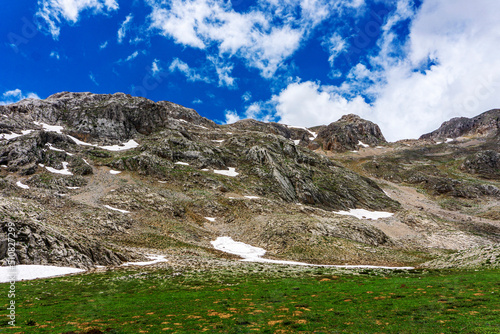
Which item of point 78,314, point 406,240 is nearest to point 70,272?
point 78,314

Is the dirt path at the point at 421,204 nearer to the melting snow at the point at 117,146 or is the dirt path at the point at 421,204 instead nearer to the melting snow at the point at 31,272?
the melting snow at the point at 31,272

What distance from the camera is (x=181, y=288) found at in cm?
3328

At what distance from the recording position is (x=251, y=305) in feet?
82.3

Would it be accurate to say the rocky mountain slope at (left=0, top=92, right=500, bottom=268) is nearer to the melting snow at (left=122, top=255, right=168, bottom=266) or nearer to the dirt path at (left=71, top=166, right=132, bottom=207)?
the dirt path at (left=71, top=166, right=132, bottom=207)

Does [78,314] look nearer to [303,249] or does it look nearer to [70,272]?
[70,272]

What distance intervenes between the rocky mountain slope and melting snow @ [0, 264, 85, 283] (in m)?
1.99

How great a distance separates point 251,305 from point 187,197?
79317 millimetres

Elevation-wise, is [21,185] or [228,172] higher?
[228,172]

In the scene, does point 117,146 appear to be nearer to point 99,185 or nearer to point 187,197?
point 99,185

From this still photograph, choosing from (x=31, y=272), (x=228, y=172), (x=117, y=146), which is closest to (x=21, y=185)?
(x=117, y=146)

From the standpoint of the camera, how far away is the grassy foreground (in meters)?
18.4

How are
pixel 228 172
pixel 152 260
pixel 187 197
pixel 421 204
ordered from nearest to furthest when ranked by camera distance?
1. pixel 152 260
2. pixel 187 197
3. pixel 228 172
4. pixel 421 204

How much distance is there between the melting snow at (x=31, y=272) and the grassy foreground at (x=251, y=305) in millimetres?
3453

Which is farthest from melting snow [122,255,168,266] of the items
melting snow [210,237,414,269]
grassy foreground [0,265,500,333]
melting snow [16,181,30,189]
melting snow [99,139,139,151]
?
melting snow [99,139,139,151]
